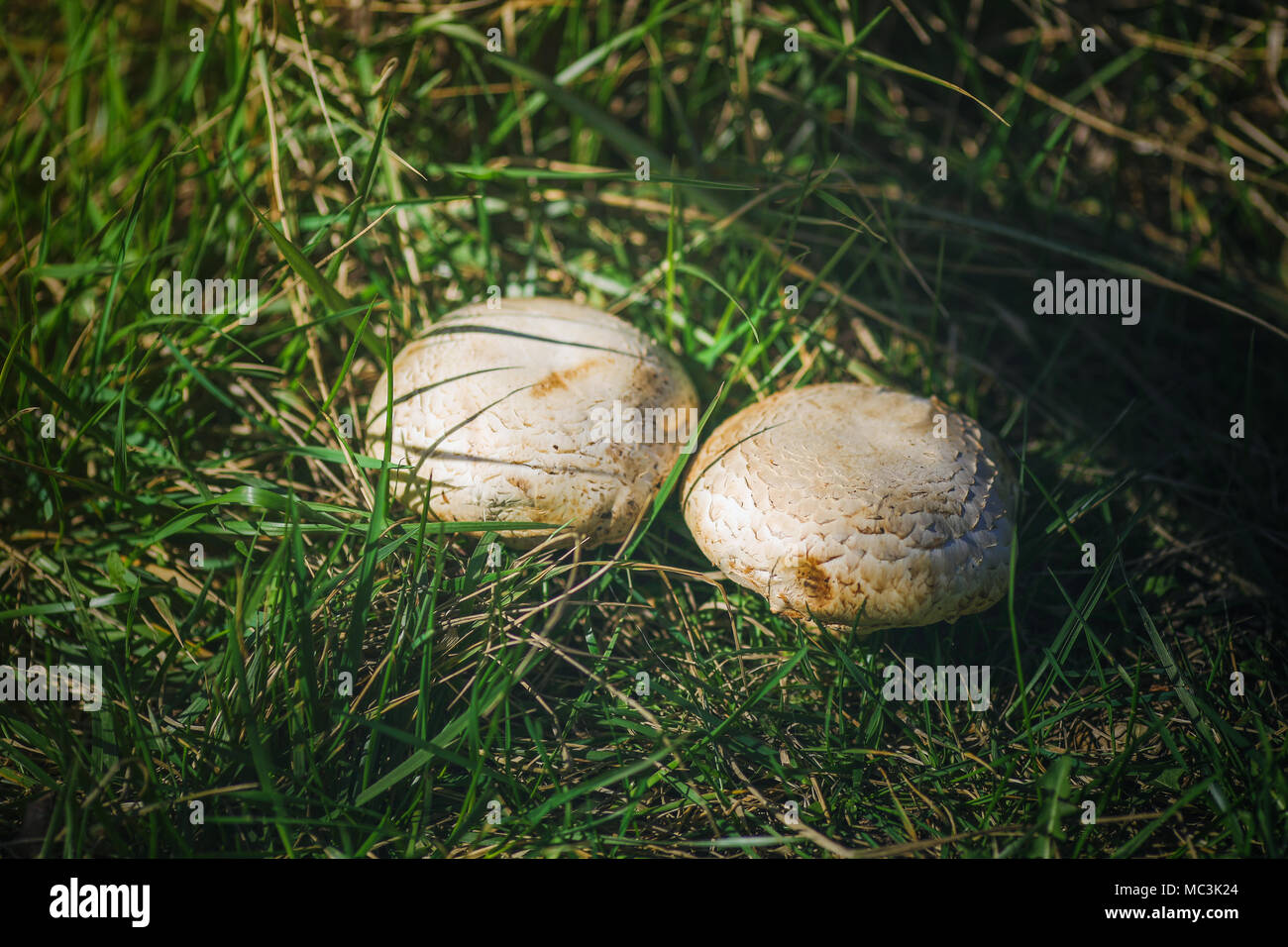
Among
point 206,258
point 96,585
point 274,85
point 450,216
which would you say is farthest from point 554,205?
point 96,585

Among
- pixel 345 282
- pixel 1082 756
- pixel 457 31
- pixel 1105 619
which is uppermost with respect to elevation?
pixel 457 31

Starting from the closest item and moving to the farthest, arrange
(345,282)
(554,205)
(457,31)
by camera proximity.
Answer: (457,31) → (345,282) → (554,205)

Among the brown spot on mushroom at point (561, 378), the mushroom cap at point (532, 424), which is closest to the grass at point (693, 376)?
the mushroom cap at point (532, 424)

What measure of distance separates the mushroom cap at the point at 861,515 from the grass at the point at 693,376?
20 cm

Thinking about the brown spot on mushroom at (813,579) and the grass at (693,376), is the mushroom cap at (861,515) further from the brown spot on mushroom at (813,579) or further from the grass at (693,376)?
the grass at (693,376)

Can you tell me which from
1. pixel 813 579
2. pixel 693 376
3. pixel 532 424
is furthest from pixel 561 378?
pixel 813 579

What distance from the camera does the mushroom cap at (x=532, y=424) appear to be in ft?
6.48

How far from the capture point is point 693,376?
2.52m

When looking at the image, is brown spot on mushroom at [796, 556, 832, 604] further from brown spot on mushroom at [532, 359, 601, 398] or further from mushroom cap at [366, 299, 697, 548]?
brown spot on mushroom at [532, 359, 601, 398]

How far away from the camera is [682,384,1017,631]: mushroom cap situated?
1.79 m

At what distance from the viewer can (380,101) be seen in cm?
271

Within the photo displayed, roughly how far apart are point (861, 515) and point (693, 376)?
2.99 feet
